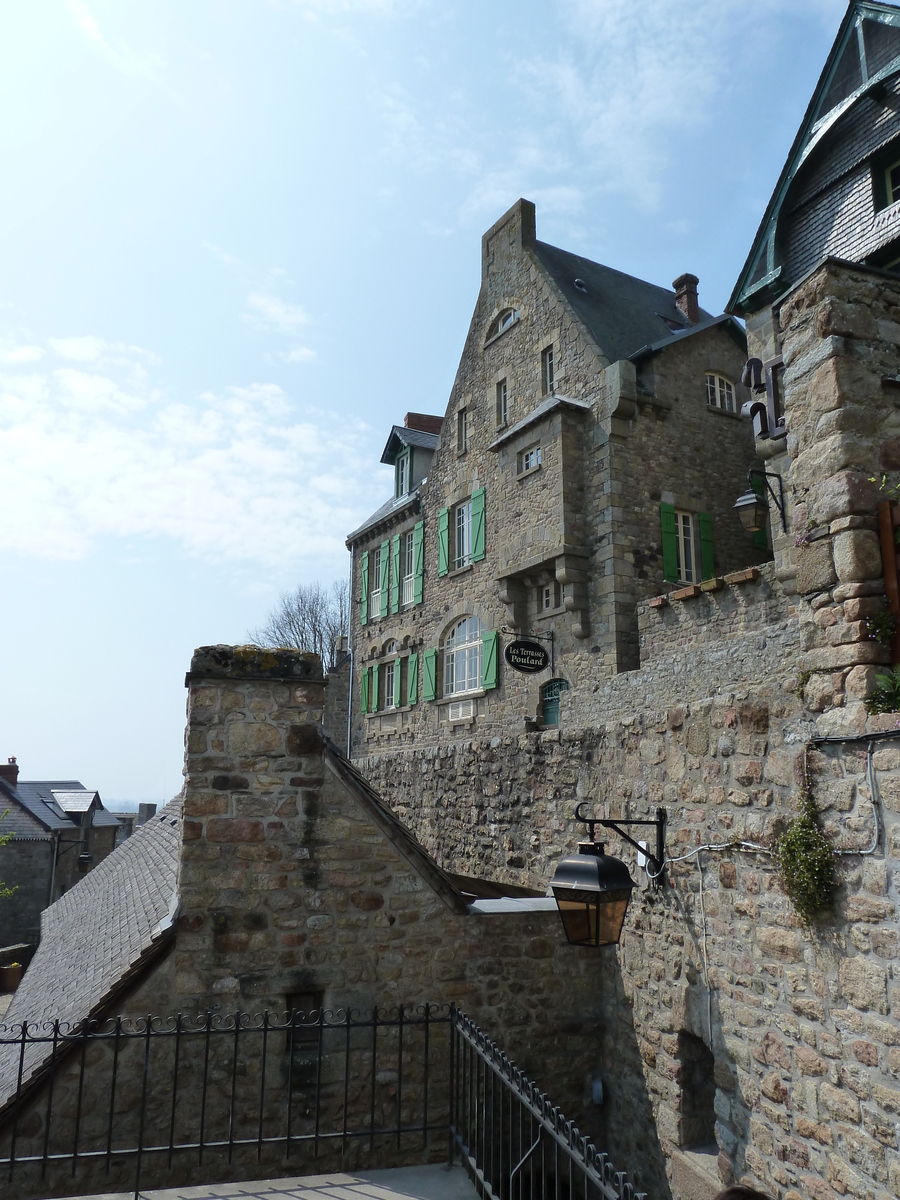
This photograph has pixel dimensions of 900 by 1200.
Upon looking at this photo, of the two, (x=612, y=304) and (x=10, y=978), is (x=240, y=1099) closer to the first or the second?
(x=10, y=978)

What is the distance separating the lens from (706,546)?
15.5m

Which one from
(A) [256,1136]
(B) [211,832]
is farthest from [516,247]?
(A) [256,1136]

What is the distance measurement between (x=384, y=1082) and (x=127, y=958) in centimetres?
202

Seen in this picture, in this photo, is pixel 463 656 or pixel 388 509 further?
pixel 388 509

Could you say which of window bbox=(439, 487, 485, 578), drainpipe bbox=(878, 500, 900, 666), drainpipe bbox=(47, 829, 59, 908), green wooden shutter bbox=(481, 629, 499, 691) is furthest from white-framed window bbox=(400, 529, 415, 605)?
drainpipe bbox=(878, 500, 900, 666)

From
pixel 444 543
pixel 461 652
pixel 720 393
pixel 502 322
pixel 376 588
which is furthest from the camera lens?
pixel 376 588

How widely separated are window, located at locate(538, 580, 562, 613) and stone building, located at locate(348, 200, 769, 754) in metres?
0.03

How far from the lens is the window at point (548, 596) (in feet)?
50.9

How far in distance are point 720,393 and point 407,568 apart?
837 centimetres

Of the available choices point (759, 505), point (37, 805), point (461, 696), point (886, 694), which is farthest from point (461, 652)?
point (37, 805)

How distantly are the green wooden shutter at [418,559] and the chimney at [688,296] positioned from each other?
835 cm

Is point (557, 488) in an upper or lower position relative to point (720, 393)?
lower

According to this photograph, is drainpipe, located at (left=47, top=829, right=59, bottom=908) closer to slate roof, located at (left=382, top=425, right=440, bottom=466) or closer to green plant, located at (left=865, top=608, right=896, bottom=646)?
slate roof, located at (left=382, top=425, right=440, bottom=466)

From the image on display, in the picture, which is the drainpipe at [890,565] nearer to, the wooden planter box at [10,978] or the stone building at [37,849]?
the wooden planter box at [10,978]
